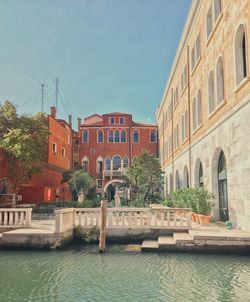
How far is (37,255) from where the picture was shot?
9789mm

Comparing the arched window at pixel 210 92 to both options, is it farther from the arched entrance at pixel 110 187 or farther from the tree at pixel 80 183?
the arched entrance at pixel 110 187

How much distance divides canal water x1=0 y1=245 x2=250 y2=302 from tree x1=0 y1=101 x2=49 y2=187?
26.0 ft

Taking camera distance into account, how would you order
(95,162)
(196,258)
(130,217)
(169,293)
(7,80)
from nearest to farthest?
(169,293), (196,258), (130,217), (7,80), (95,162)

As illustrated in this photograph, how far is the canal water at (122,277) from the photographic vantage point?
234 inches

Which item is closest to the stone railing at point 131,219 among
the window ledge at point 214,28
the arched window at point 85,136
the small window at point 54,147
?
the window ledge at point 214,28

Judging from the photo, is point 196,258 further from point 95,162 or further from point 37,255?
point 95,162

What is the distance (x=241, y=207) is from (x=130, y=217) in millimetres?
3845

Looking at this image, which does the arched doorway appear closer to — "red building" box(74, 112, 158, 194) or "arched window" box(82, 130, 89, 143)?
"red building" box(74, 112, 158, 194)

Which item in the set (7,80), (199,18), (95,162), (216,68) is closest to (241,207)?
(216,68)

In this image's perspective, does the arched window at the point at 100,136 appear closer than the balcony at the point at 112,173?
No

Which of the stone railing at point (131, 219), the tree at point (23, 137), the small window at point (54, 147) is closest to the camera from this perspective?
the stone railing at point (131, 219)

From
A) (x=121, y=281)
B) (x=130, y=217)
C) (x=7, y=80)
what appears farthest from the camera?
(x=7, y=80)

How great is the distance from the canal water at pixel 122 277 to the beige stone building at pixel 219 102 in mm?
2733

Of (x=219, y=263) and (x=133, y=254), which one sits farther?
(x=133, y=254)
